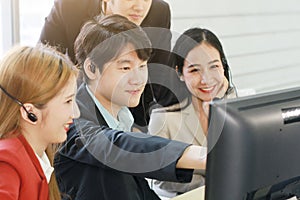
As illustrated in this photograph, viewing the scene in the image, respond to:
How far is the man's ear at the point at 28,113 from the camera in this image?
3.77 feet

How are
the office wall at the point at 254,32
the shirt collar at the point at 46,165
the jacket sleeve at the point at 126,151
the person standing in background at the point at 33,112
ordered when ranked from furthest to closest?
the office wall at the point at 254,32
the shirt collar at the point at 46,165
the person standing in background at the point at 33,112
the jacket sleeve at the point at 126,151

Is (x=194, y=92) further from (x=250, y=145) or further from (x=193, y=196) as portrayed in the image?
(x=250, y=145)

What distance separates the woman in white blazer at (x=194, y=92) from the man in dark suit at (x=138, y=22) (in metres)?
0.05

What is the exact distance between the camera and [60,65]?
1218 millimetres

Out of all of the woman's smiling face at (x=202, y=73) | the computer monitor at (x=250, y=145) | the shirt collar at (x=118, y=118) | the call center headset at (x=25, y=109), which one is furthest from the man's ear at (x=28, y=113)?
the woman's smiling face at (x=202, y=73)

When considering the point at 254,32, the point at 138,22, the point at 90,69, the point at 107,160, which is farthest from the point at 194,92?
the point at 254,32

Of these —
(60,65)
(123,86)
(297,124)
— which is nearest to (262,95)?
(297,124)

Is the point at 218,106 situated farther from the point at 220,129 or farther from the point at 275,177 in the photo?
the point at 275,177

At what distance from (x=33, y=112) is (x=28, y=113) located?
13 mm

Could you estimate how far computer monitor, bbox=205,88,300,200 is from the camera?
77 centimetres

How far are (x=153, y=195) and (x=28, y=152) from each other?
1.67ft

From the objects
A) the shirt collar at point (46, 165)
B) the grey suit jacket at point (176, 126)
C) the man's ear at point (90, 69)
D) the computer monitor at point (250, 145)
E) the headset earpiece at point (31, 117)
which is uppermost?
the computer monitor at point (250, 145)

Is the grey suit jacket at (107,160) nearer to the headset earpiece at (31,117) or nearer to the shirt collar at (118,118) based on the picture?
the shirt collar at (118,118)

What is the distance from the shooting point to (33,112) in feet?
3.81
